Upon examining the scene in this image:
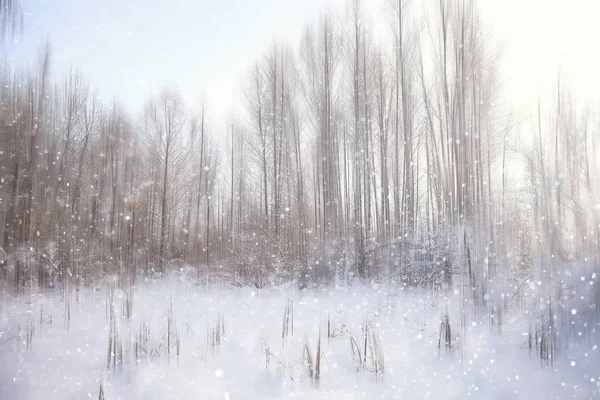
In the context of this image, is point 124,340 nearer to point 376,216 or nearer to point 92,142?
point 376,216

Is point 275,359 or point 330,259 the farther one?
point 330,259

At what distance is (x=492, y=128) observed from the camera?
22.4ft

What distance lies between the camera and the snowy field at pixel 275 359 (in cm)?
259

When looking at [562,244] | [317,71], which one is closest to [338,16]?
[317,71]

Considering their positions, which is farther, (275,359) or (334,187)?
(334,187)

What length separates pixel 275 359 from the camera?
307cm

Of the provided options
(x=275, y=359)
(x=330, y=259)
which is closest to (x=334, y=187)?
(x=330, y=259)

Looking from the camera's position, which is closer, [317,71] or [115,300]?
[115,300]

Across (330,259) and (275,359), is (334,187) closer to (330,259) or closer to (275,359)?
(330,259)

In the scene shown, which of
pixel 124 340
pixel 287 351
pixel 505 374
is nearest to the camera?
pixel 505 374

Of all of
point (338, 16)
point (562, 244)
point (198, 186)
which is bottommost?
point (562, 244)

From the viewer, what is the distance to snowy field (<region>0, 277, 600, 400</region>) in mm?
2594

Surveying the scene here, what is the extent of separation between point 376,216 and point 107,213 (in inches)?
341

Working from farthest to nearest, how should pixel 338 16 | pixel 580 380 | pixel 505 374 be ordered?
pixel 338 16 < pixel 505 374 < pixel 580 380
